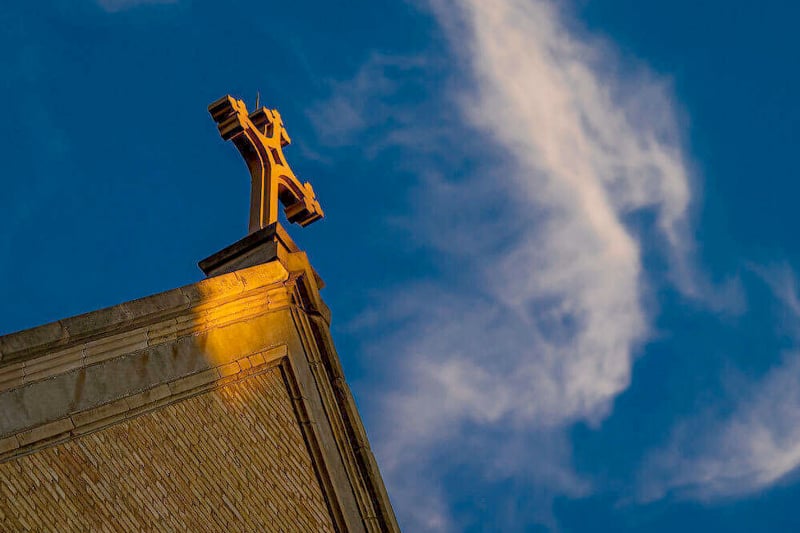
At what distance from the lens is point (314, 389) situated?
1084 centimetres

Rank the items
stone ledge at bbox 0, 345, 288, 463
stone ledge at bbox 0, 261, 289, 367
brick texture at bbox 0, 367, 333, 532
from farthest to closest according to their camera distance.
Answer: stone ledge at bbox 0, 261, 289, 367
stone ledge at bbox 0, 345, 288, 463
brick texture at bbox 0, 367, 333, 532

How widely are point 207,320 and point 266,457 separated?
1.34 m

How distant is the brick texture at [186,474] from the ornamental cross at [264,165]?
2.78 metres

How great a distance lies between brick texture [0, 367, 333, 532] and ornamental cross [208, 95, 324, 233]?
109 inches

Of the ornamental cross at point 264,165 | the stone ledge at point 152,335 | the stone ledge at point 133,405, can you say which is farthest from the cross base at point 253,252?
the stone ledge at point 133,405

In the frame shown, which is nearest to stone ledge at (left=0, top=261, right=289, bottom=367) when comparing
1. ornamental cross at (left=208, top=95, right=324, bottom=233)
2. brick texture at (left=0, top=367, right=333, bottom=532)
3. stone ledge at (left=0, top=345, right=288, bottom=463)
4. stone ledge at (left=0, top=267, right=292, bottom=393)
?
stone ledge at (left=0, top=267, right=292, bottom=393)

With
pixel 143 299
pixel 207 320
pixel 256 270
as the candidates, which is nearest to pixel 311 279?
pixel 256 270

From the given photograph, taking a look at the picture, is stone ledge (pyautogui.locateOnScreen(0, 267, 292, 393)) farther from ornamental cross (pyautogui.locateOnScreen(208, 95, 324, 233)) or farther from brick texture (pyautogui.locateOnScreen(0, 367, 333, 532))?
ornamental cross (pyautogui.locateOnScreen(208, 95, 324, 233))

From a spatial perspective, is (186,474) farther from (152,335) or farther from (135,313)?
(135,313)

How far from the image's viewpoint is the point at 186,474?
8867mm

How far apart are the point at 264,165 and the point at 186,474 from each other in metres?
5.14

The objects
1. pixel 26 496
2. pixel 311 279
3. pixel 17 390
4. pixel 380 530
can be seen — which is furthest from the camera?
pixel 311 279

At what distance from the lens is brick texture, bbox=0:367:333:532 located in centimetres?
788

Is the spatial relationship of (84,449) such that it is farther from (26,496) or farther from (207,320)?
(207,320)
